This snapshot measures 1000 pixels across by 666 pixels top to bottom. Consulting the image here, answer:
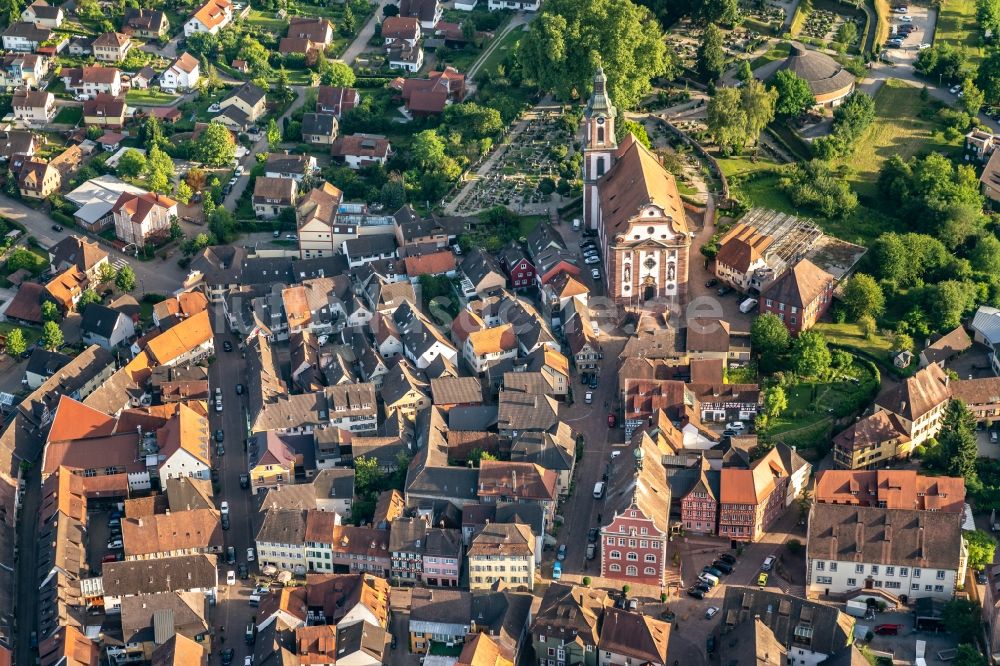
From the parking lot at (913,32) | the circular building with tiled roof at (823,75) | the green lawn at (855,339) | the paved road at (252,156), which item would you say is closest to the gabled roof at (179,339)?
the paved road at (252,156)

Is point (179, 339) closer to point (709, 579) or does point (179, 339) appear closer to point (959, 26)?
point (709, 579)

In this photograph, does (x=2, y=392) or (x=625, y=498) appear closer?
(x=625, y=498)

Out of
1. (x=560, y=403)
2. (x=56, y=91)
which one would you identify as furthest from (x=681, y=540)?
(x=56, y=91)

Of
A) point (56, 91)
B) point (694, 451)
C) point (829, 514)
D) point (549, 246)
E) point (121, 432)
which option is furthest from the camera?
point (56, 91)

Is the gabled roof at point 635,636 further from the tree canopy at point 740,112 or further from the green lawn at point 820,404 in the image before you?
the tree canopy at point 740,112

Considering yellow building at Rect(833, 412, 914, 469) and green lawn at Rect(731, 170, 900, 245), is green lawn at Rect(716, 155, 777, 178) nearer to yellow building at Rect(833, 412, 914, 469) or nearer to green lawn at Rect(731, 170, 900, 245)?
green lawn at Rect(731, 170, 900, 245)

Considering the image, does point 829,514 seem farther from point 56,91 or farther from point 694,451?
point 56,91

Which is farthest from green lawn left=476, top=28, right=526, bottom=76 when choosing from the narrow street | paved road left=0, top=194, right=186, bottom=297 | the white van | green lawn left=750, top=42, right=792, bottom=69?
the white van
